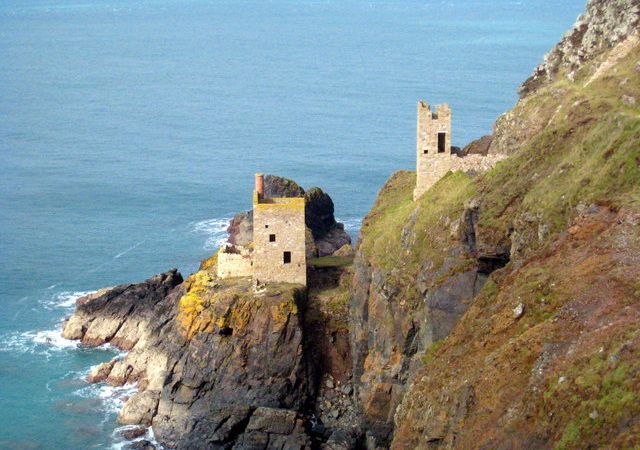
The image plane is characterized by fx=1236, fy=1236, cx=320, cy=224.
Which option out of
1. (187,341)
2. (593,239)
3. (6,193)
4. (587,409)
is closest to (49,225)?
(6,193)

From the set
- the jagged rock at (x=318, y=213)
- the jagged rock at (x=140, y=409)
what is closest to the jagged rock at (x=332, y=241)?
the jagged rock at (x=318, y=213)

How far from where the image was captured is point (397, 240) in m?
70.1

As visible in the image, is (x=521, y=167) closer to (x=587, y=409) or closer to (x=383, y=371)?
(x=383, y=371)

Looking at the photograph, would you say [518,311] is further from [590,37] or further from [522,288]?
[590,37]

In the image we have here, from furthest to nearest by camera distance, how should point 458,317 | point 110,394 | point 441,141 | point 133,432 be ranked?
point 110,394, point 441,141, point 133,432, point 458,317

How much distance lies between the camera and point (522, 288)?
44.2 m

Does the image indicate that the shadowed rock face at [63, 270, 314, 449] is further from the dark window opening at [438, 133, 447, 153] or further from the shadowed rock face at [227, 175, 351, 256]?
the shadowed rock face at [227, 175, 351, 256]

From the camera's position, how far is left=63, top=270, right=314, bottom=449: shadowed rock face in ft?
225

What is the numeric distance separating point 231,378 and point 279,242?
367 inches

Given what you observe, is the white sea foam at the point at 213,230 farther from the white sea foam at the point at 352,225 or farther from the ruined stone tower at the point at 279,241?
the ruined stone tower at the point at 279,241

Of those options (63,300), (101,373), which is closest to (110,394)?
(101,373)

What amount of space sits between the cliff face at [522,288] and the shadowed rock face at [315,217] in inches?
745

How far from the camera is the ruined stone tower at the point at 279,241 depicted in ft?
246

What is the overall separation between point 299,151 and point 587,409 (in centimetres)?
12330
